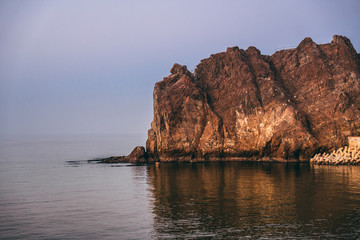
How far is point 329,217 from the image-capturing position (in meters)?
38.0

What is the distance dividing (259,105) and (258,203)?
5757cm

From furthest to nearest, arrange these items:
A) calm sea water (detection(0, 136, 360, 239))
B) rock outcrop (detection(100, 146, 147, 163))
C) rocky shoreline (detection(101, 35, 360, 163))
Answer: rock outcrop (detection(100, 146, 147, 163)) → rocky shoreline (detection(101, 35, 360, 163)) → calm sea water (detection(0, 136, 360, 239))

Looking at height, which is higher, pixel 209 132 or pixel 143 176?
pixel 209 132

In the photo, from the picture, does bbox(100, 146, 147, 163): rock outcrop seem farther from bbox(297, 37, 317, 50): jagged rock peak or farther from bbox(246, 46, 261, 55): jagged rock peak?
bbox(297, 37, 317, 50): jagged rock peak

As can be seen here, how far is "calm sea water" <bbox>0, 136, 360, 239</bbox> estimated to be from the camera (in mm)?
34616

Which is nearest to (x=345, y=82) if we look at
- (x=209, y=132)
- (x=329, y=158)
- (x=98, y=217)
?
(x=329, y=158)

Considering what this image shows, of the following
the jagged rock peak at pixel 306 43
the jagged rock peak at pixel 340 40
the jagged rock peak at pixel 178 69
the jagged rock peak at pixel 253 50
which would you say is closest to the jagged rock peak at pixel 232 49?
the jagged rock peak at pixel 253 50

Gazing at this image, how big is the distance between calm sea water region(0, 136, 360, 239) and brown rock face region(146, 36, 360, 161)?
17520mm

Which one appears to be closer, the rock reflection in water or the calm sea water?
the rock reflection in water

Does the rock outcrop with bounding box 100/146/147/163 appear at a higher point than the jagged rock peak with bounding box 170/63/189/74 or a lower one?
lower

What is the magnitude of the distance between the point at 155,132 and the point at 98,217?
66.2 metres

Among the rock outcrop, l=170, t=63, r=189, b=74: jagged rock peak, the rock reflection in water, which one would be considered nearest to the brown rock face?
l=170, t=63, r=189, b=74: jagged rock peak

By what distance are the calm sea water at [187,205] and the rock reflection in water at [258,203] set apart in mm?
88

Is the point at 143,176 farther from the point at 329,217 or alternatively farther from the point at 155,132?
the point at 329,217
